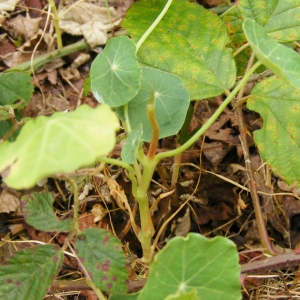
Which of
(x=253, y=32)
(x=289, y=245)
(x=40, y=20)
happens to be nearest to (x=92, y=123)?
(x=253, y=32)

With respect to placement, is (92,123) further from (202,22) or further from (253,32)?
(202,22)

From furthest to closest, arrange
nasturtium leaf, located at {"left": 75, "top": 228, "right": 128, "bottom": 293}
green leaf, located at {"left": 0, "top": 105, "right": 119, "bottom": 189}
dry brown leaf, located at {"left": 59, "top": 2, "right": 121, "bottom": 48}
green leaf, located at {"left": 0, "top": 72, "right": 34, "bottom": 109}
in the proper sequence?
1. dry brown leaf, located at {"left": 59, "top": 2, "right": 121, "bottom": 48}
2. green leaf, located at {"left": 0, "top": 72, "right": 34, "bottom": 109}
3. nasturtium leaf, located at {"left": 75, "top": 228, "right": 128, "bottom": 293}
4. green leaf, located at {"left": 0, "top": 105, "right": 119, "bottom": 189}

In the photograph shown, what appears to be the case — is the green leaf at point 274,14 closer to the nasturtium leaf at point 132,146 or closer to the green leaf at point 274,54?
the green leaf at point 274,54

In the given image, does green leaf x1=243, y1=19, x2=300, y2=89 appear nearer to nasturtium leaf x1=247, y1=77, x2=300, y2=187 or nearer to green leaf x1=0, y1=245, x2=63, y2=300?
nasturtium leaf x1=247, y1=77, x2=300, y2=187

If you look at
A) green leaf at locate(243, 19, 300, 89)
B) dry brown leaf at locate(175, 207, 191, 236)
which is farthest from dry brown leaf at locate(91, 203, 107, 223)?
green leaf at locate(243, 19, 300, 89)

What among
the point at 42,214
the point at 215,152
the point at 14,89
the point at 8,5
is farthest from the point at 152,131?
the point at 8,5

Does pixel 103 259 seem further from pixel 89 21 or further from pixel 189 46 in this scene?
pixel 89 21

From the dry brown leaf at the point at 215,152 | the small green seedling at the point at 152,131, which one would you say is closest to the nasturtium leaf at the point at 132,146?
the small green seedling at the point at 152,131

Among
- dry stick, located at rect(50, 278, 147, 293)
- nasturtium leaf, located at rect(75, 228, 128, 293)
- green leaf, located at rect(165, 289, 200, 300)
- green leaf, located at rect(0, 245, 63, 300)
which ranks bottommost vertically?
dry stick, located at rect(50, 278, 147, 293)
